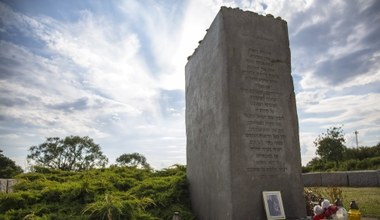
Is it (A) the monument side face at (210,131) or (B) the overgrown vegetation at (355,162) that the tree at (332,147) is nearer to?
(B) the overgrown vegetation at (355,162)

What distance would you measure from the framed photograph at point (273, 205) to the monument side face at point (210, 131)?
0.60m

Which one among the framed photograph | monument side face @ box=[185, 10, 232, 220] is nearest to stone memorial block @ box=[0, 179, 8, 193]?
monument side face @ box=[185, 10, 232, 220]

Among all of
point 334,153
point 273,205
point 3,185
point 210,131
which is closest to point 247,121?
point 210,131

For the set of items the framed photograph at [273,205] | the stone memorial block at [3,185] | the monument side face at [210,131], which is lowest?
the framed photograph at [273,205]

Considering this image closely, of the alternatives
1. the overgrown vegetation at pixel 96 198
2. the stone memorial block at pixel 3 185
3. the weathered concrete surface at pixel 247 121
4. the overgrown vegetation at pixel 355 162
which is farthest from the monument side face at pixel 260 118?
the overgrown vegetation at pixel 355 162

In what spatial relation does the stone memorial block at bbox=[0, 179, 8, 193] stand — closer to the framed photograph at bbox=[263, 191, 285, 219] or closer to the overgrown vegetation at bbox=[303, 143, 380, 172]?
the framed photograph at bbox=[263, 191, 285, 219]

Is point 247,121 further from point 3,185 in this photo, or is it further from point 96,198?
point 3,185

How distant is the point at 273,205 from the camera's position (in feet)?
15.0

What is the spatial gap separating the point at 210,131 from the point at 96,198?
2.52 metres

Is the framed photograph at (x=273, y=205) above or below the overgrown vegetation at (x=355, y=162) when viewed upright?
below

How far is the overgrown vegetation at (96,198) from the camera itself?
4934 millimetres

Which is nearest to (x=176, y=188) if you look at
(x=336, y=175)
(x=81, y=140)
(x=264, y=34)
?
(x=264, y=34)

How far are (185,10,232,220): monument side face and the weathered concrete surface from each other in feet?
0.05

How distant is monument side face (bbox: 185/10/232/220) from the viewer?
469 cm
